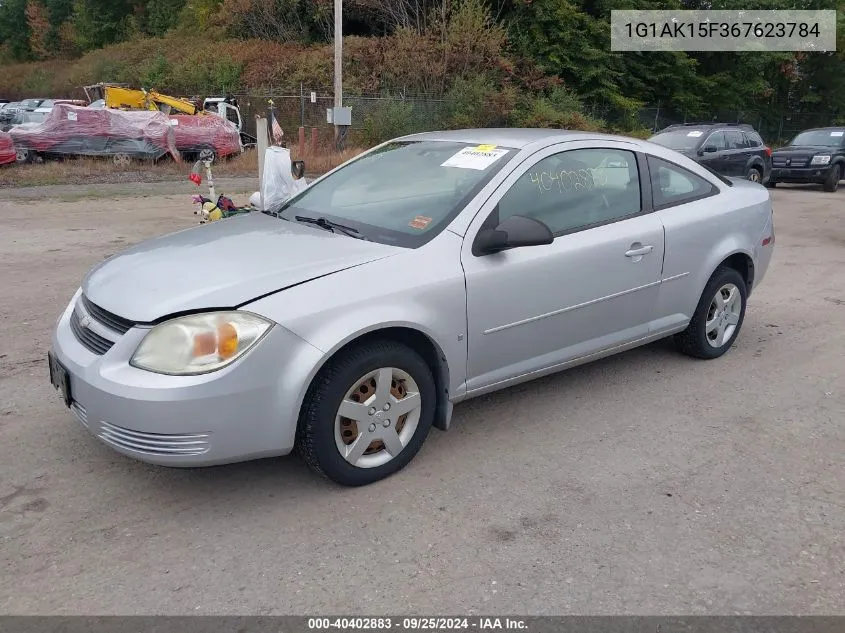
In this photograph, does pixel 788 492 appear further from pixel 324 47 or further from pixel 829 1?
pixel 829 1

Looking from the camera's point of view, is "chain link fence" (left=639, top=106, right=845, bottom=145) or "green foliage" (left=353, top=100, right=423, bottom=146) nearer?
"green foliage" (left=353, top=100, right=423, bottom=146)

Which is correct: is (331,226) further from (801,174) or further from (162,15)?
(162,15)

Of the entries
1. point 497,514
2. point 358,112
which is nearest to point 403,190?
point 497,514

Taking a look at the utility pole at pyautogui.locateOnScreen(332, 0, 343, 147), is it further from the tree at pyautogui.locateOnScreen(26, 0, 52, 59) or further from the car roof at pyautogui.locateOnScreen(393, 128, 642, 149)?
the tree at pyautogui.locateOnScreen(26, 0, 52, 59)

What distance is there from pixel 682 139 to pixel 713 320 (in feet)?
36.4

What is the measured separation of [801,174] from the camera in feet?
59.4

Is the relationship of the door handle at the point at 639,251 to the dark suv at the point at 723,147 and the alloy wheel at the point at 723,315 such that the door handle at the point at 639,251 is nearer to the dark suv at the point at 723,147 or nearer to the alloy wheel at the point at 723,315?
the alloy wheel at the point at 723,315

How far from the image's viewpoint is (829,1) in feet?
114

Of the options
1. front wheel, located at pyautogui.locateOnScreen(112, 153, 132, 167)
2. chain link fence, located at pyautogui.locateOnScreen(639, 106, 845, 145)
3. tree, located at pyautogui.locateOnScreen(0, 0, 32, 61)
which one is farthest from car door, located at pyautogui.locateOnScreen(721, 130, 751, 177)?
tree, located at pyautogui.locateOnScreen(0, 0, 32, 61)

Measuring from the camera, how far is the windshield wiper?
384 centimetres

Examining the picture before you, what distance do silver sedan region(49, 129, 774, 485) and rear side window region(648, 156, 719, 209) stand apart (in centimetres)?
1
